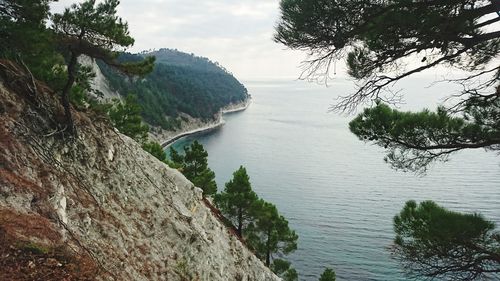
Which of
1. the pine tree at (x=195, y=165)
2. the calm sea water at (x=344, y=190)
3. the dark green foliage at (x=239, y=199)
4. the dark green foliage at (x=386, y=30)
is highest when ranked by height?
the dark green foliage at (x=386, y=30)

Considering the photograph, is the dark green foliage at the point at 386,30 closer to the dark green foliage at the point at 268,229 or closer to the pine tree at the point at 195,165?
the dark green foliage at the point at 268,229

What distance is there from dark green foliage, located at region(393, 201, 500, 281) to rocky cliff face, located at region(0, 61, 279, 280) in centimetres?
677

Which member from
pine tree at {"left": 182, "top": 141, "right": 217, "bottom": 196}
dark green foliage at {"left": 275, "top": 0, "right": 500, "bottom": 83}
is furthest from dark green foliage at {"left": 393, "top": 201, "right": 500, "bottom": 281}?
pine tree at {"left": 182, "top": 141, "right": 217, "bottom": 196}

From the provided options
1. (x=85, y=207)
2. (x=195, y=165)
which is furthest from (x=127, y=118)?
(x=85, y=207)

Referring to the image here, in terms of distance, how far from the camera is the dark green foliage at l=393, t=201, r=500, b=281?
779 cm

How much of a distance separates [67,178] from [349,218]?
4691 centimetres

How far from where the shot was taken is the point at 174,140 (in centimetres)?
12600

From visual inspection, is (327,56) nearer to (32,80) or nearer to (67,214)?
(67,214)

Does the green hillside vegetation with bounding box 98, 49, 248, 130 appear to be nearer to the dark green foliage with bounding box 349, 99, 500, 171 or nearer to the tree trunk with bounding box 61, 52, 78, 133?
the tree trunk with bounding box 61, 52, 78, 133

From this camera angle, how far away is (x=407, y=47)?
24.5 ft

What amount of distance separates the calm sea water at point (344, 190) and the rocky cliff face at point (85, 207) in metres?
21.8

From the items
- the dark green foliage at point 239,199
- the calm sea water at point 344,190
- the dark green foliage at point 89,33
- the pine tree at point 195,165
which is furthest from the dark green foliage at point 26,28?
the calm sea water at point 344,190

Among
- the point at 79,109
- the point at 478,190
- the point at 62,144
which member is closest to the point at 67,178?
the point at 62,144

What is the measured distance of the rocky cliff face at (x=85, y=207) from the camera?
8.02 meters
